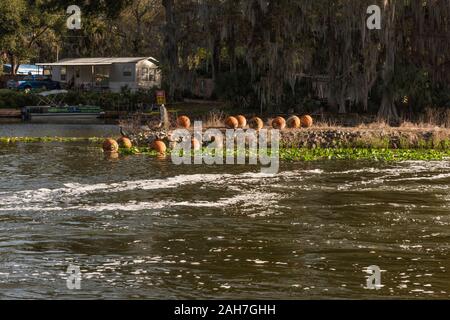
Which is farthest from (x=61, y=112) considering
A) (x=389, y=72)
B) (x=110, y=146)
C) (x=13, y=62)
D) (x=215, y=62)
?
(x=13, y=62)

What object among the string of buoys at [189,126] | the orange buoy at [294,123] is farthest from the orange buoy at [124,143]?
the orange buoy at [294,123]

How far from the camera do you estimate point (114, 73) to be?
80.2m

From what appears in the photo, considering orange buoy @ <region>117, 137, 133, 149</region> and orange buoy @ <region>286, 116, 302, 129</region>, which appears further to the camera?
orange buoy @ <region>286, 116, 302, 129</region>

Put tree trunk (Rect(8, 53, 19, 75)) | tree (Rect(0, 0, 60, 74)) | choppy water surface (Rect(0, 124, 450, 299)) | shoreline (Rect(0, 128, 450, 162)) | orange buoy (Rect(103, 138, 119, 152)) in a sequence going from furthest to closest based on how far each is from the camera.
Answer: tree trunk (Rect(8, 53, 19, 75))
tree (Rect(0, 0, 60, 74))
orange buoy (Rect(103, 138, 119, 152))
shoreline (Rect(0, 128, 450, 162))
choppy water surface (Rect(0, 124, 450, 299))

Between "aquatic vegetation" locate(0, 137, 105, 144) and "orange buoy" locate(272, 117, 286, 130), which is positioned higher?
"orange buoy" locate(272, 117, 286, 130)

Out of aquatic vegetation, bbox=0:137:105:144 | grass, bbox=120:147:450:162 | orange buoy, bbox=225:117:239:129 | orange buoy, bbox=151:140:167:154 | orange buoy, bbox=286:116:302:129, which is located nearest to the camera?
grass, bbox=120:147:450:162

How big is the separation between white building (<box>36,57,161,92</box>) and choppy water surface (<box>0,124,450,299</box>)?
159 feet

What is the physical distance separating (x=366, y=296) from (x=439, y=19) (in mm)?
35542

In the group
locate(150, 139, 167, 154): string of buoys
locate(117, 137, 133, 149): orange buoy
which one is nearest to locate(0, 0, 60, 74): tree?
locate(117, 137, 133, 149): orange buoy

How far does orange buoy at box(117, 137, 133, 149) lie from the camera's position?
3797 cm

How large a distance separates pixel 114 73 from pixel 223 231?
6213 cm

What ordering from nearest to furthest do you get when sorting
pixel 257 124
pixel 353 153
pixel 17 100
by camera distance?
1. pixel 353 153
2. pixel 257 124
3. pixel 17 100

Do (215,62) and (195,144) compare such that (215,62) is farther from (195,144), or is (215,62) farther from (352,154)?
(352,154)

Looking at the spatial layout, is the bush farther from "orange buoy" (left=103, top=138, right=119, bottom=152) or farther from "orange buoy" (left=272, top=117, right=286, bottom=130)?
"orange buoy" (left=272, top=117, right=286, bottom=130)
